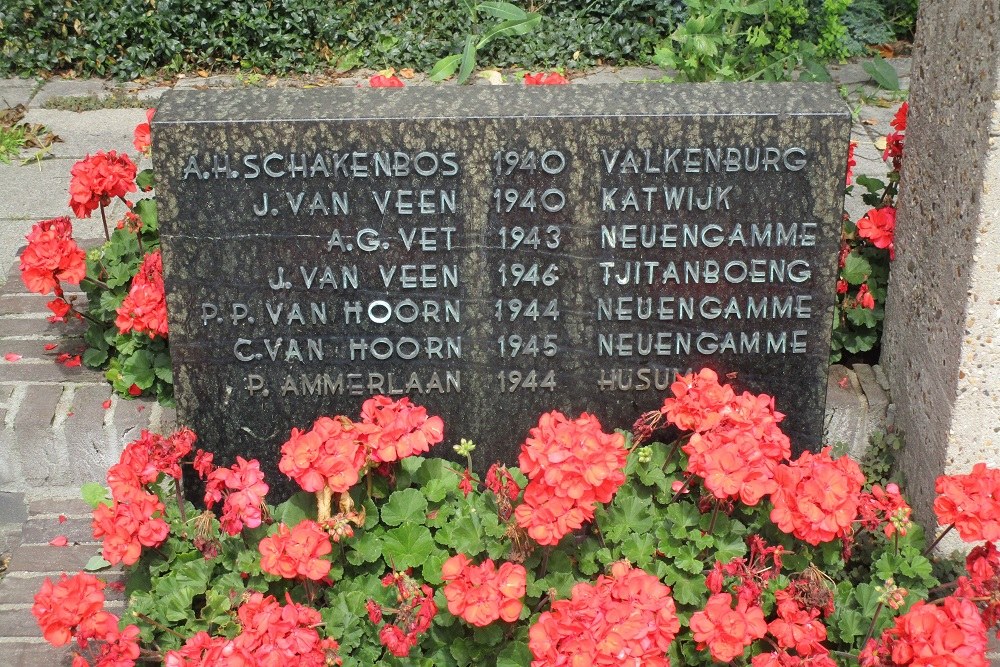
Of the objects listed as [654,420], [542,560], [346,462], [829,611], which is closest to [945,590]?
[829,611]

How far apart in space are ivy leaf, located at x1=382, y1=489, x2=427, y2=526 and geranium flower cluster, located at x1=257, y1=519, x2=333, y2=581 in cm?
26

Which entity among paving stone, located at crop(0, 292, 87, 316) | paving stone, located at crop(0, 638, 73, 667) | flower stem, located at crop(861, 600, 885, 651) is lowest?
paving stone, located at crop(0, 638, 73, 667)

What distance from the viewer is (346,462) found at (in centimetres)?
257

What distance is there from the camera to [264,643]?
7.43ft

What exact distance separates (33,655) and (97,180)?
1371 millimetres

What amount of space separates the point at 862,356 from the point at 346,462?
1.66 meters

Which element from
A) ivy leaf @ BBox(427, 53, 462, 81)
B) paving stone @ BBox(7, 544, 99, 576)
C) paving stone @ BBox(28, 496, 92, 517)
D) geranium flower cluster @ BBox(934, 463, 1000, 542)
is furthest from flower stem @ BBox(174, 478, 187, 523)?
ivy leaf @ BBox(427, 53, 462, 81)

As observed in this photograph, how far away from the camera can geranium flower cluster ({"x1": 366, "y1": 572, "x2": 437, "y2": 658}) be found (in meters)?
2.40

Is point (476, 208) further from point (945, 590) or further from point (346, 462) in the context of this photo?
point (945, 590)

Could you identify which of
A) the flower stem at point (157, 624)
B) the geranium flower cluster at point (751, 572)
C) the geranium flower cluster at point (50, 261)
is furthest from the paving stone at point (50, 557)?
the geranium flower cluster at point (751, 572)

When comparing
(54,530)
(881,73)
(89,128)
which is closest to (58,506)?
(54,530)

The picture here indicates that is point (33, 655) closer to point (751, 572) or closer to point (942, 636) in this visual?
point (751, 572)

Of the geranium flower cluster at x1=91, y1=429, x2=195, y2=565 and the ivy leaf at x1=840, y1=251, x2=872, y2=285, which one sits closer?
the geranium flower cluster at x1=91, y1=429, x2=195, y2=565

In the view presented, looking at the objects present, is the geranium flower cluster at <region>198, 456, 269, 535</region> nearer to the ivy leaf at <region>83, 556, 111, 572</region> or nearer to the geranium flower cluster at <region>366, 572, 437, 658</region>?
the geranium flower cluster at <region>366, 572, 437, 658</region>
